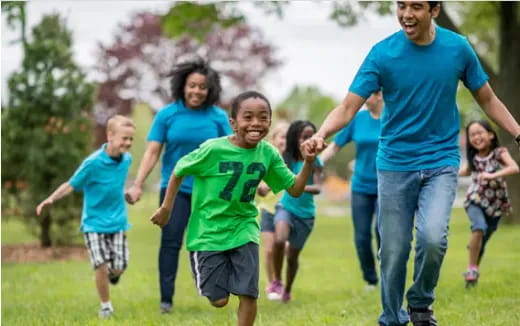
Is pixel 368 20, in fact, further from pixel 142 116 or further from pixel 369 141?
pixel 142 116

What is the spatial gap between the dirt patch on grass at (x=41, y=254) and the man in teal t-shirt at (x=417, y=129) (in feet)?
34.6

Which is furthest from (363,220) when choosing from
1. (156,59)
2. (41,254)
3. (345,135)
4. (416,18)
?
(156,59)

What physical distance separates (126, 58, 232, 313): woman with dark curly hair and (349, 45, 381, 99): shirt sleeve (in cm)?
260

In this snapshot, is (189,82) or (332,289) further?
(332,289)

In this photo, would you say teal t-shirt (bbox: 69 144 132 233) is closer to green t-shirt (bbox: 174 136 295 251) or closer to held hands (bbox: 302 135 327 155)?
green t-shirt (bbox: 174 136 295 251)

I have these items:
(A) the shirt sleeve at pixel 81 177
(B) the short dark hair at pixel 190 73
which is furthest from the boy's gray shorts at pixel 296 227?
(A) the shirt sleeve at pixel 81 177

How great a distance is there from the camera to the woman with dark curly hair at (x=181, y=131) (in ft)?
25.8

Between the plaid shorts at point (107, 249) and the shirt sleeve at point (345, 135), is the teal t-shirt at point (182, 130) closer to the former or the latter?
the plaid shorts at point (107, 249)

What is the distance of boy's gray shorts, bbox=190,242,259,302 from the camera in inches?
224

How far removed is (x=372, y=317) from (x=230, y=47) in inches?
1442

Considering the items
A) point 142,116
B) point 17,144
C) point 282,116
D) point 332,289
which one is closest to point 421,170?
point 332,289

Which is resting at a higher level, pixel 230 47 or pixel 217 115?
pixel 230 47

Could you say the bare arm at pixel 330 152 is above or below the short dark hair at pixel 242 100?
below

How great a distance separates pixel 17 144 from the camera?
15016 mm
